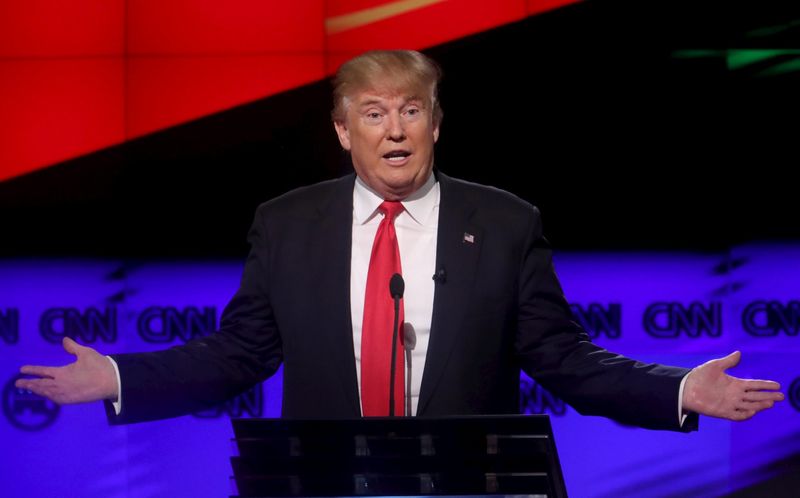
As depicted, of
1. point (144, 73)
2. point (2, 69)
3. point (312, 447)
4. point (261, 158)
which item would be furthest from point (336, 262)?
point (2, 69)

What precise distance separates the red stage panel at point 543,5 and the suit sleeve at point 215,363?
1.77 m

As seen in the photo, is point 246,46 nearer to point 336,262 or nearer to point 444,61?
point 444,61

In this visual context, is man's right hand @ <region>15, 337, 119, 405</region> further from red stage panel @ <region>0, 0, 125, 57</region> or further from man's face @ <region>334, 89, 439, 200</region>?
red stage panel @ <region>0, 0, 125, 57</region>

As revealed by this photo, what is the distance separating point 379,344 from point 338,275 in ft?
0.55

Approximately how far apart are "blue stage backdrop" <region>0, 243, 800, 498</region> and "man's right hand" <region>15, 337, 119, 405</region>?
1838 mm

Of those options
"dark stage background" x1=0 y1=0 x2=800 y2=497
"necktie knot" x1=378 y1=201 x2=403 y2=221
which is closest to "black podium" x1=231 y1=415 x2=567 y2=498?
"necktie knot" x1=378 y1=201 x2=403 y2=221

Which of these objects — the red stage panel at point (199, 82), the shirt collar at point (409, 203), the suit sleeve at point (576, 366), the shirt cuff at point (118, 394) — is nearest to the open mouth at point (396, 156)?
the shirt collar at point (409, 203)

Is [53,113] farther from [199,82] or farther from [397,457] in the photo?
[397,457]

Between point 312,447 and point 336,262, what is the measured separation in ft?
2.52

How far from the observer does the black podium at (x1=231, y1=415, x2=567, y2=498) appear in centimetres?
129

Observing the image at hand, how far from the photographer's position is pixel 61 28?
370 centimetres

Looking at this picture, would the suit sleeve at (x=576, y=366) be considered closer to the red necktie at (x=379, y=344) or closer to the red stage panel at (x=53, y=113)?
the red necktie at (x=379, y=344)

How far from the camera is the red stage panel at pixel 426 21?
3.56 m

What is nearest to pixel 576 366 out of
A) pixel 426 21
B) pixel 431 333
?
pixel 431 333
